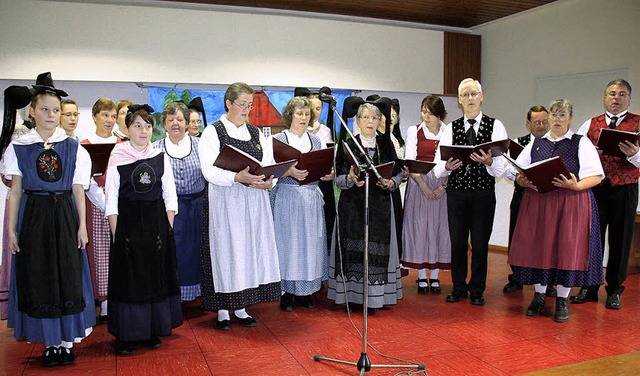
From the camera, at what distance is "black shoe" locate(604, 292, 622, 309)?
14.5 feet

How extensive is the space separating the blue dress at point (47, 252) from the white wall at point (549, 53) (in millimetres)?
5871

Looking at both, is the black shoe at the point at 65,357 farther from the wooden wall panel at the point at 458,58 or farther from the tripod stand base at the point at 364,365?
the wooden wall panel at the point at 458,58

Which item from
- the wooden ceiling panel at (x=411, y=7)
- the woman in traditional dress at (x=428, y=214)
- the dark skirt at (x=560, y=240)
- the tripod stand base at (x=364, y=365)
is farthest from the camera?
the wooden ceiling panel at (x=411, y=7)

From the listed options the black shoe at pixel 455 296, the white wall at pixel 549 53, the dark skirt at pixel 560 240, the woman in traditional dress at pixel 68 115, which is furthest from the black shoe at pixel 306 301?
the white wall at pixel 549 53

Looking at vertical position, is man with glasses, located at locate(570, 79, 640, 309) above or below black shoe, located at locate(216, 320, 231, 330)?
above

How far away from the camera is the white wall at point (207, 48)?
19.6 feet

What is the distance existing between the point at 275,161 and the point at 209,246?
2.44 ft

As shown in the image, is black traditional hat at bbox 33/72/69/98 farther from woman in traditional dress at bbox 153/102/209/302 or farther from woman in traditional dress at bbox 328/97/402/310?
woman in traditional dress at bbox 328/97/402/310

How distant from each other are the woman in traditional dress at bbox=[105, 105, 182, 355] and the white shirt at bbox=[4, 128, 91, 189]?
0.45 ft

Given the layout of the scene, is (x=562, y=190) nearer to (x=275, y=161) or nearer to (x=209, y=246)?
(x=275, y=161)

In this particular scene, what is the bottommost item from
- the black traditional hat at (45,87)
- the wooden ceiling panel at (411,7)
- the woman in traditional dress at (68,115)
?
the woman in traditional dress at (68,115)

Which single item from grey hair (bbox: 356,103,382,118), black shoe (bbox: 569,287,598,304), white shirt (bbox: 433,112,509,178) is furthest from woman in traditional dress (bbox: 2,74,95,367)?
black shoe (bbox: 569,287,598,304)

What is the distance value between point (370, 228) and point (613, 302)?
2059 mm

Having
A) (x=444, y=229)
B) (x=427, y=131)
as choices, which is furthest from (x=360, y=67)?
(x=444, y=229)
